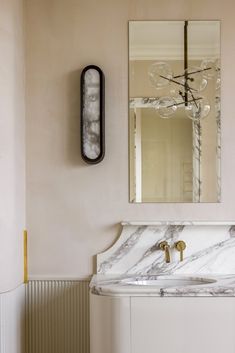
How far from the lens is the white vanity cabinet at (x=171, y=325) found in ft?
7.86

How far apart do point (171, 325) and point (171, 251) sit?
0.60m

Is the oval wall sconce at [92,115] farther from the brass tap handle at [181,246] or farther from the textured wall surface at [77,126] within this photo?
the brass tap handle at [181,246]

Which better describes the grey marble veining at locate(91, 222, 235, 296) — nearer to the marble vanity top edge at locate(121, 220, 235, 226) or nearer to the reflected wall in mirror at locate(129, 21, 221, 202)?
the marble vanity top edge at locate(121, 220, 235, 226)

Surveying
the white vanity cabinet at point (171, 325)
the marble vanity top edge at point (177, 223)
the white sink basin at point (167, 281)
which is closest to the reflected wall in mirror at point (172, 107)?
the marble vanity top edge at point (177, 223)

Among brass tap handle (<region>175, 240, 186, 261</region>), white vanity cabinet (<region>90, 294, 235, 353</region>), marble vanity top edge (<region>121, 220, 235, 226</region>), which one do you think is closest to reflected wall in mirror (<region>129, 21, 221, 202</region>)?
marble vanity top edge (<region>121, 220, 235, 226</region>)

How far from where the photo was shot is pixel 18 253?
2842 millimetres

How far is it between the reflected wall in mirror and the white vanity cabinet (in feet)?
2.35

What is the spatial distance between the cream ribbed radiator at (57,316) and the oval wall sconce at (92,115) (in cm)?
73

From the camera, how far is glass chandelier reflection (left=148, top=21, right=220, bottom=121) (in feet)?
9.81

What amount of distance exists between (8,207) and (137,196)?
72 cm

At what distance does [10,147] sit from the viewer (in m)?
2.74

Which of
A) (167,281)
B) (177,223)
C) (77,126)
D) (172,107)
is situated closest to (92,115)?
(77,126)

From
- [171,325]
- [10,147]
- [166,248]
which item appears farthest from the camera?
[166,248]

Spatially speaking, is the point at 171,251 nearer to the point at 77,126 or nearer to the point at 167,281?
the point at 167,281
